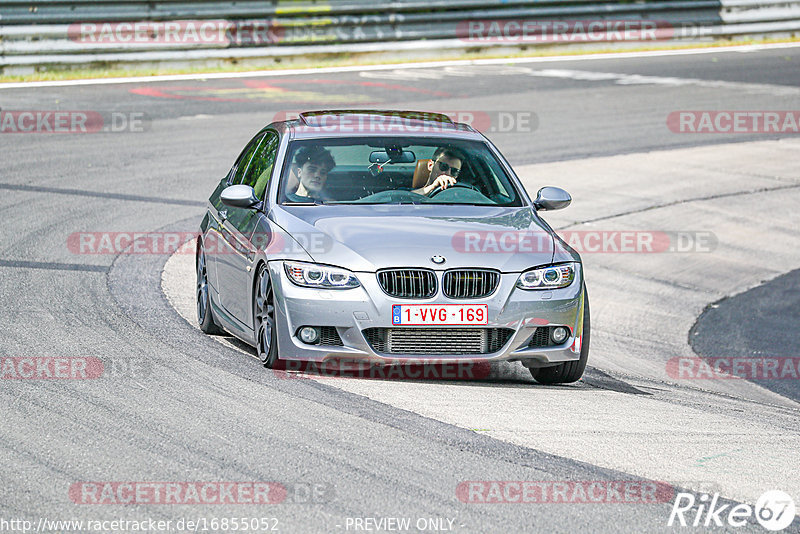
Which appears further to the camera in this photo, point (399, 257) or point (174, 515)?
point (399, 257)

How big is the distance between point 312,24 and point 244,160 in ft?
55.2

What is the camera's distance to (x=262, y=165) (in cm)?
923

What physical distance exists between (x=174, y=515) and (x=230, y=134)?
14.3 metres

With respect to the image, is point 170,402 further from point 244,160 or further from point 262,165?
point 244,160

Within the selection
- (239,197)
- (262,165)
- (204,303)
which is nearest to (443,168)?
(262,165)

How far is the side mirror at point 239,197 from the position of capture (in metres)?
8.45

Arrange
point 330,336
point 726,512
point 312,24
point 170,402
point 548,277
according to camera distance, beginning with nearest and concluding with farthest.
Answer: point 726,512 < point 170,402 < point 330,336 < point 548,277 < point 312,24

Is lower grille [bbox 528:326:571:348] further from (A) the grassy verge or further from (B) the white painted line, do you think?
(A) the grassy verge

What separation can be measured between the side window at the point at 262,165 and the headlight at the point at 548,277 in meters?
2.10

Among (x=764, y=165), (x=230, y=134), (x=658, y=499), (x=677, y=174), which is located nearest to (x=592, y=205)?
(x=677, y=174)

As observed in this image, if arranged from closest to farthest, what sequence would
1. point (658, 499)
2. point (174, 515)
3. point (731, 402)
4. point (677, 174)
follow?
point (174, 515) → point (658, 499) → point (731, 402) → point (677, 174)

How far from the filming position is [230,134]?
19.0m

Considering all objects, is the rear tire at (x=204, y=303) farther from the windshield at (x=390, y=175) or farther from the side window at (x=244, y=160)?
the windshield at (x=390, y=175)

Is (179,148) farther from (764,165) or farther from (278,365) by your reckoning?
(278,365)
